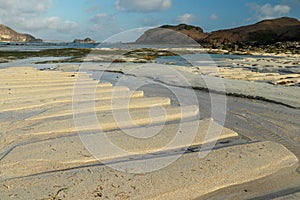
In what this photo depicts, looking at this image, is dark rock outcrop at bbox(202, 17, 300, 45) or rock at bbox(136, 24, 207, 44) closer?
rock at bbox(136, 24, 207, 44)

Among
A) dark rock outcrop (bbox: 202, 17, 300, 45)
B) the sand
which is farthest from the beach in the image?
dark rock outcrop (bbox: 202, 17, 300, 45)

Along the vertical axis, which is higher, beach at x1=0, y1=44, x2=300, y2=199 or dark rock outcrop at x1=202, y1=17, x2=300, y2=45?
dark rock outcrop at x1=202, y1=17, x2=300, y2=45

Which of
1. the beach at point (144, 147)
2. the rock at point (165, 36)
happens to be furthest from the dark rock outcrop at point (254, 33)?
the beach at point (144, 147)

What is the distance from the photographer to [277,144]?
19.9 feet

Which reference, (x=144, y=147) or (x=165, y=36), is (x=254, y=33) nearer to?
(x=165, y=36)

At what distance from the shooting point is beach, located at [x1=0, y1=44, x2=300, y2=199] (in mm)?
4293

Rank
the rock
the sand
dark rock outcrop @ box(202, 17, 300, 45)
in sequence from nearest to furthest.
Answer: the sand < the rock < dark rock outcrop @ box(202, 17, 300, 45)

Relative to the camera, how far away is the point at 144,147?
5.80 metres

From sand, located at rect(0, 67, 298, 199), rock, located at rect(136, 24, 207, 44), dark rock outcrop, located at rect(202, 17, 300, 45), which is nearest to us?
sand, located at rect(0, 67, 298, 199)

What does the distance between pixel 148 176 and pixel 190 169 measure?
2.42ft

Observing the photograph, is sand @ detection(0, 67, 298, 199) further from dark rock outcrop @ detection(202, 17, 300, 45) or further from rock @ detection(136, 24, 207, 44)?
dark rock outcrop @ detection(202, 17, 300, 45)

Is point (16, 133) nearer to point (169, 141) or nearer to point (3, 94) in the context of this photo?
point (169, 141)

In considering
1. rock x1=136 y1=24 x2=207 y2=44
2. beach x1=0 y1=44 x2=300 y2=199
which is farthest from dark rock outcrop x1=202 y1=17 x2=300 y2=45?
beach x1=0 y1=44 x2=300 y2=199

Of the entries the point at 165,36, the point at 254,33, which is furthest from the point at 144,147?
the point at 254,33
